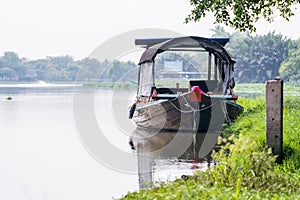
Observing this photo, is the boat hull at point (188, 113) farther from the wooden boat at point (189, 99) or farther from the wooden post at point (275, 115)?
the wooden post at point (275, 115)

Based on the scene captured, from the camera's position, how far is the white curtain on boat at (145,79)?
14383 millimetres

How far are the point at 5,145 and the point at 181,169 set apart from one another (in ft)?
18.8

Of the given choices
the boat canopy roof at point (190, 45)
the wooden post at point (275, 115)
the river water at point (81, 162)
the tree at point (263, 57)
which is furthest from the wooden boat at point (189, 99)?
the tree at point (263, 57)

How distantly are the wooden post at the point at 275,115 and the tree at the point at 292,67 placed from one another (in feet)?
156

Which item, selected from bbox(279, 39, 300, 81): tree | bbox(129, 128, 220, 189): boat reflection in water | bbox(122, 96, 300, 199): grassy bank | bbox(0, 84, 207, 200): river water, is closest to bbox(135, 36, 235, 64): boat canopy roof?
bbox(129, 128, 220, 189): boat reflection in water

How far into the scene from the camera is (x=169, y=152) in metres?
10.8

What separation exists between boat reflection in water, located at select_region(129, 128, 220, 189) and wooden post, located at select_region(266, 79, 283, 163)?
1.51 metres

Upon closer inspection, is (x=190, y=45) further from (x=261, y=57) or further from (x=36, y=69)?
(x=36, y=69)

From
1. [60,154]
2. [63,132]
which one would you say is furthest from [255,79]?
[60,154]

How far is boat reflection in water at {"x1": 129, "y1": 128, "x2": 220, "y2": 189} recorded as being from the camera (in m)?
8.38

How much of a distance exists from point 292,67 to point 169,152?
44753 mm

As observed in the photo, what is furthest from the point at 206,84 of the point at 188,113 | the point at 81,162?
the point at 81,162

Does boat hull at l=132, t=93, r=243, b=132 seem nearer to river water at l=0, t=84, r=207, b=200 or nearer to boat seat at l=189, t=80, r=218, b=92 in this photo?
river water at l=0, t=84, r=207, b=200

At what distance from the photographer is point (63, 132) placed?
15742 mm
